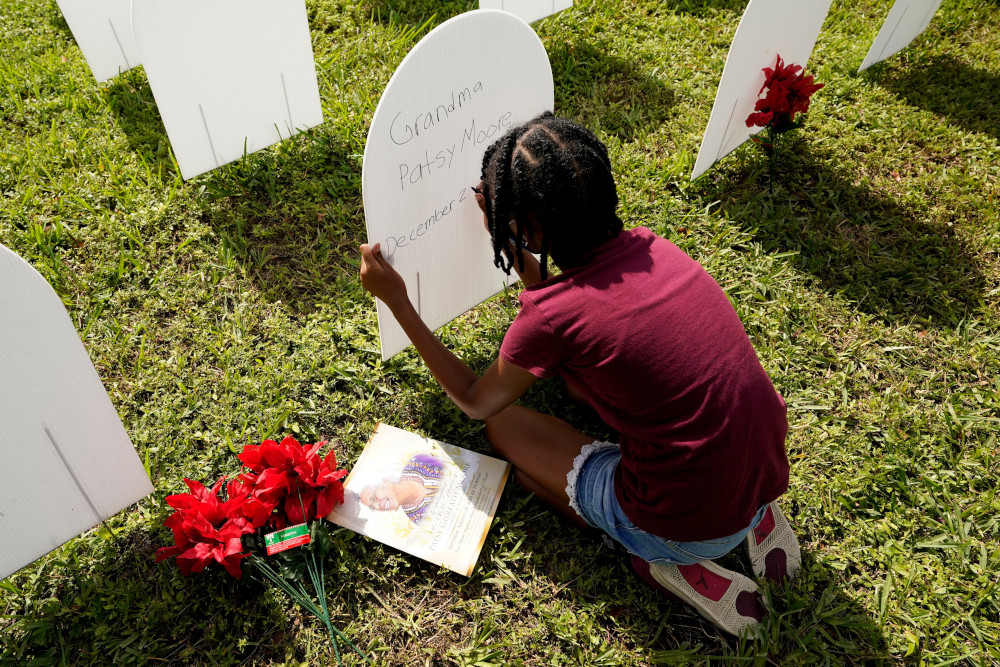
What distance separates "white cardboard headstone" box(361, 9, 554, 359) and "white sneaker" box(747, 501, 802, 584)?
1232 millimetres

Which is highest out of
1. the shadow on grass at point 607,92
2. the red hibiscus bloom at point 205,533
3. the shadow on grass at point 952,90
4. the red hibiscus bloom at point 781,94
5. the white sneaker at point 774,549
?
the red hibiscus bloom at point 781,94

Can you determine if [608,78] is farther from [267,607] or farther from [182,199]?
[267,607]

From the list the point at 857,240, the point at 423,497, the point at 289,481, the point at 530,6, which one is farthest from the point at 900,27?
the point at 289,481

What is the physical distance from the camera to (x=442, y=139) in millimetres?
1818

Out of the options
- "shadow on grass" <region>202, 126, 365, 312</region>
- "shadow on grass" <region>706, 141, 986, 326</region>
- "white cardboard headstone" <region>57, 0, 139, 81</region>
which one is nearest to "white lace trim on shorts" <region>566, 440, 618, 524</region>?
"shadow on grass" <region>202, 126, 365, 312</region>

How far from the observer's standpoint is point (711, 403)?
143cm

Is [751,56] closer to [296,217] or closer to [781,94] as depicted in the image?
[781,94]

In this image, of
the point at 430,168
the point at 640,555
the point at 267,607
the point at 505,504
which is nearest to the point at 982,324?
the point at 640,555

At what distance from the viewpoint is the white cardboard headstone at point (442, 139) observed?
165 centimetres

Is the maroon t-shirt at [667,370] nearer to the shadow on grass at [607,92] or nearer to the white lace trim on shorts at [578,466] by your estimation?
the white lace trim on shorts at [578,466]

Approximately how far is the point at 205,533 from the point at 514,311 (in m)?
1.32

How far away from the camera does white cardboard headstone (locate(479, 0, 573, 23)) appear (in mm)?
3229

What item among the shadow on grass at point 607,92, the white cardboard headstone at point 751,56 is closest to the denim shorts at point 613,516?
the white cardboard headstone at point 751,56

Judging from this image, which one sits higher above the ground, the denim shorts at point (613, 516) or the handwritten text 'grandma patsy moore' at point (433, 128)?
the handwritten text 'grandma patsy moore' at point (433, 128)
